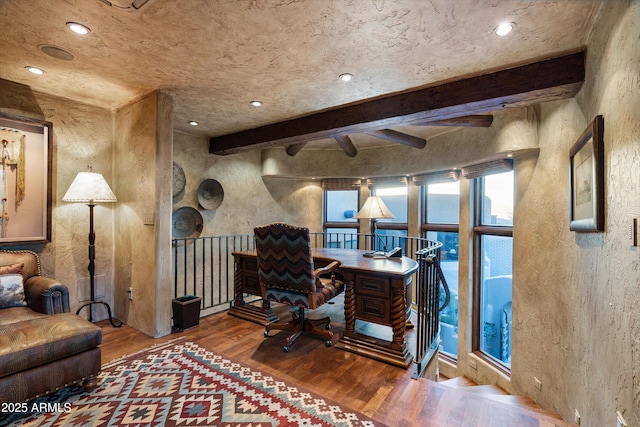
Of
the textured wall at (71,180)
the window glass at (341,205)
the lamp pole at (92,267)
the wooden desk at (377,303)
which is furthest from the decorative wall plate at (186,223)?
the window glass at (341,205)

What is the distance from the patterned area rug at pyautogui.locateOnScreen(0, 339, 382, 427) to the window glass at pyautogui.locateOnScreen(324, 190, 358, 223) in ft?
13.0

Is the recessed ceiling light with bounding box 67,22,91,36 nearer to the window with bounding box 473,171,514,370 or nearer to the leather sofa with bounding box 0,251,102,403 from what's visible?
the leather sofa with bounding box 0,251,102,403

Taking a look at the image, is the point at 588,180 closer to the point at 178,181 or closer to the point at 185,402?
the point at 185,402

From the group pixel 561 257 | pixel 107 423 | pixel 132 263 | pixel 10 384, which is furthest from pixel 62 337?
pixel 561 257

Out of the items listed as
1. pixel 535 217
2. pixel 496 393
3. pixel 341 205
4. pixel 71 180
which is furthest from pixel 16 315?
pixel 341 205

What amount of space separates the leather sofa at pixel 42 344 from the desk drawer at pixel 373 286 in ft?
6.69

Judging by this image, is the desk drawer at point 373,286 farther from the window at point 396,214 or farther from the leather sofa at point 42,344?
the window at point 396,214

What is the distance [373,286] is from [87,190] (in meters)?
2.93

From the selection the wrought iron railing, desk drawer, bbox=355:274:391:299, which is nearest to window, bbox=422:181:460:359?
the wrought iron railing

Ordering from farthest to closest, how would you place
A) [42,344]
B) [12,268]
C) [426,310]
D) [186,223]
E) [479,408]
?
[186,223] < [426,310] < [12,268] < [479,408] < [42,344]

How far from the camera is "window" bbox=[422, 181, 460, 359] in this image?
4.55 metres

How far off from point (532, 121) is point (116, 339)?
471 cm

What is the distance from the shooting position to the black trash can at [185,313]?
9.89ft

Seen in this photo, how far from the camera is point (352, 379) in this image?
2.17 meters
